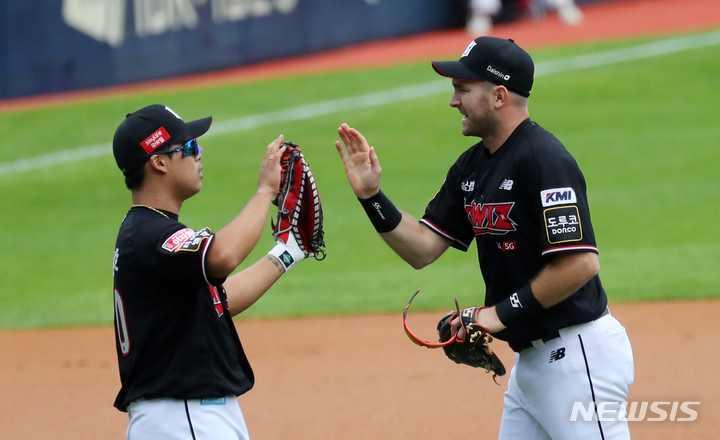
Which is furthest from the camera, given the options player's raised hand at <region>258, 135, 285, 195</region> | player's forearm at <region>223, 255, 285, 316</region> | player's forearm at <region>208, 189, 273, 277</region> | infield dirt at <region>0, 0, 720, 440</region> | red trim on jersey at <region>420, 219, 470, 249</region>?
infield dirt at <region>0, 0, 720, 440</region>

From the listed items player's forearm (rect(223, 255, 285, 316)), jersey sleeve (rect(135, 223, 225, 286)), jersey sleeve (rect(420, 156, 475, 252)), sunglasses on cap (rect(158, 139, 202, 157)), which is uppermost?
sunglasses on cap (rect(158, 139, 202, 157))

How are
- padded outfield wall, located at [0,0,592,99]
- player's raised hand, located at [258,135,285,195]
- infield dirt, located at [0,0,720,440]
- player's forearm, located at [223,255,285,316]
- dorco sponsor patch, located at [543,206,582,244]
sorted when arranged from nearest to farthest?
dorco sponsor patch, located at [543,206,582,244]
player's raised hand, located at [258,135,285,195]
player's forearm, located at [223,255,285,316]
infield dirt, located at [0,0,720,440]
padded outfield wall, located at [0,0,592,99]

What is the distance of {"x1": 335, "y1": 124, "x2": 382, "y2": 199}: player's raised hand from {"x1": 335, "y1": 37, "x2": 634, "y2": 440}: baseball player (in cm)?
42

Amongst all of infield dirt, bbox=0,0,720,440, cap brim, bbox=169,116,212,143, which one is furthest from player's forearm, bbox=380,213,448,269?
infield dirt, bbox=0,0,720,440

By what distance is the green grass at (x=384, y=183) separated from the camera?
375 inches

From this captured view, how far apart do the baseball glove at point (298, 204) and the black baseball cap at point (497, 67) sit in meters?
0.79

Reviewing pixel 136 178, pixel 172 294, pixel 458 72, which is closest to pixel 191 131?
pixel 136 178

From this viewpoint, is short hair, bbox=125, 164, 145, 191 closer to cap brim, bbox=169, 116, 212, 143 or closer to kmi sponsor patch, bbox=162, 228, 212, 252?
cap brim, bbox=169, 116, 212, 143

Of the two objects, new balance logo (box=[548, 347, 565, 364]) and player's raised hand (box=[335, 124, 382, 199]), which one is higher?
player's raised hand (box=[335, 124, 382, 199])

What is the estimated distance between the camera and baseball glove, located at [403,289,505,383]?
11.6ft

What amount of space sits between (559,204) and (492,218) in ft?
1.12

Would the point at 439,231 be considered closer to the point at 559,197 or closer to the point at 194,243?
the point at 559,197

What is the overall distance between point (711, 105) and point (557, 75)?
3575 mm

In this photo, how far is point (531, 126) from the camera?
3.70 metres
